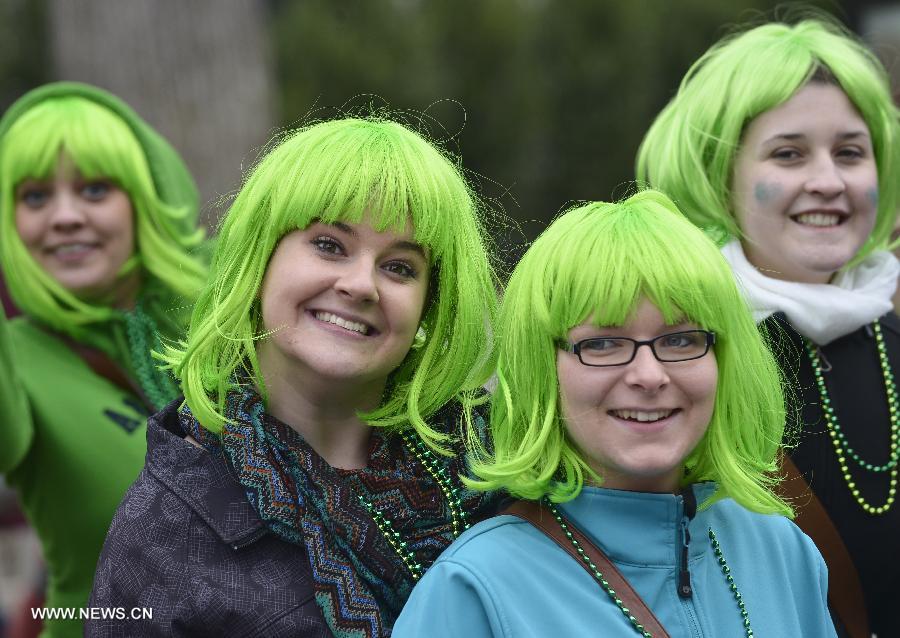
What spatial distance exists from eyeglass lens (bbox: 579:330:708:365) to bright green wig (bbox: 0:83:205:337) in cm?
180

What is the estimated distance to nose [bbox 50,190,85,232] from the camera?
3.59m

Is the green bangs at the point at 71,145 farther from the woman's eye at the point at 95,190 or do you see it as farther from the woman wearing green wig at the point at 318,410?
the woman wearing green wig at the point at 318,410

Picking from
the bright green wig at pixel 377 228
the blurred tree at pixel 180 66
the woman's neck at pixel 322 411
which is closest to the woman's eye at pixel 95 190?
the bright green wig at pixel 377 228

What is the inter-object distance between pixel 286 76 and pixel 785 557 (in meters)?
13.2

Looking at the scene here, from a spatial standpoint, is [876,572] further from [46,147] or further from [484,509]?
[46,147]

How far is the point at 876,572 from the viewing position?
2834 mm

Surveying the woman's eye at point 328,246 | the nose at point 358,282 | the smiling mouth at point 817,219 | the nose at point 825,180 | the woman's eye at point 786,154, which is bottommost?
the nose at point 358,282

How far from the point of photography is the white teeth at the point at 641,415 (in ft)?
7.10

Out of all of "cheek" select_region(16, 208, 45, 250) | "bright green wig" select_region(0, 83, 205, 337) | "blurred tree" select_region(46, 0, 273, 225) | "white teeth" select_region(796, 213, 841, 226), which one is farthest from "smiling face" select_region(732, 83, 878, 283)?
"blurred tree" select_region(46, 0, 273, 225)

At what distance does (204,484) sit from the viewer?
7.83ft

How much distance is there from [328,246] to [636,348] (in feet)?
2.17

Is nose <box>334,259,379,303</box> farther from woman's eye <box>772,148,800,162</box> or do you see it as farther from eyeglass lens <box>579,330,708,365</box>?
woman's eye <box>772,148,800,162</box>

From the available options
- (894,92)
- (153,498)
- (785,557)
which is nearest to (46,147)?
(153,498)

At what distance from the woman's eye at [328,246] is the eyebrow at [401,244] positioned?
0.13 ft
